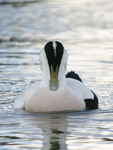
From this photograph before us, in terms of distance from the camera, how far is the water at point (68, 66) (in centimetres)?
724

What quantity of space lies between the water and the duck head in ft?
2.03

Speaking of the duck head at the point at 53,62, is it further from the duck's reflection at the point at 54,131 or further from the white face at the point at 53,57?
the duck's reflection at the point at 54,131

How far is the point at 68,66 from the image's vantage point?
43.7 ft

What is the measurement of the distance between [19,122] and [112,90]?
3149 mm

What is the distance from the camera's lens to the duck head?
867 centimetres

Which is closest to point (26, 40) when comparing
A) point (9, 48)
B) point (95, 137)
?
point (9, 48)

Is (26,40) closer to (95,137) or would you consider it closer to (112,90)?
(112,90)

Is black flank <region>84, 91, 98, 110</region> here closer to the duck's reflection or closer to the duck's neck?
the duck's neck

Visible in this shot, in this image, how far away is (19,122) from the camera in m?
8.30

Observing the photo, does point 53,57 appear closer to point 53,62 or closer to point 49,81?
point 53,62

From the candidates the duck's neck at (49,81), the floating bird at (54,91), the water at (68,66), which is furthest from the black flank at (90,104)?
the duck's neck at (49,81)

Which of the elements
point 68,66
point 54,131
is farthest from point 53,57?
point 68,66

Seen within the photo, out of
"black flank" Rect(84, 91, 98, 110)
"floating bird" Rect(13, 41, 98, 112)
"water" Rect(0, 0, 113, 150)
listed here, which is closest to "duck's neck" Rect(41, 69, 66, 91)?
"floating bird" Rect(13, 41, 98, 112)

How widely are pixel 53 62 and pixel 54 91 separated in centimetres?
61
